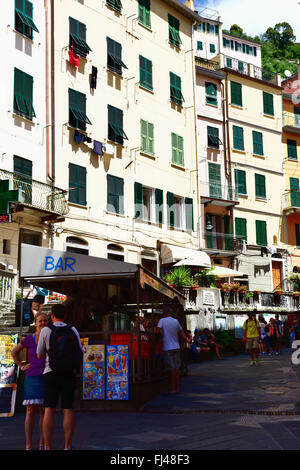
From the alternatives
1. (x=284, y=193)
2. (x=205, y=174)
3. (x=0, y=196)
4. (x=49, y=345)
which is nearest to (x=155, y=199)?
(x=205, y=174)

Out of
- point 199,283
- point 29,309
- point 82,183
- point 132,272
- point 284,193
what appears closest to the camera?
point 132,272

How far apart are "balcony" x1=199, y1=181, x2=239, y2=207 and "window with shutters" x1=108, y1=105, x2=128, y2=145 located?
8097mm

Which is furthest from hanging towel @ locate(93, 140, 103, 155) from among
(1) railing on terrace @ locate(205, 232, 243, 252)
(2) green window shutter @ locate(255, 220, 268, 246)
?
(2) green window shutter @ locate(255, 220, 268, 246)

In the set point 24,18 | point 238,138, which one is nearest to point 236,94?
point 238,138

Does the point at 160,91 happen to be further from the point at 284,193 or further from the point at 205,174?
the point at 284,193

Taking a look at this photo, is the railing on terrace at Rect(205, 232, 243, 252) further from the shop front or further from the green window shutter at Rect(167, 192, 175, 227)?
the shop front

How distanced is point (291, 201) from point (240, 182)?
432 cm

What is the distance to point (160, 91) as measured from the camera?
33.1 meters

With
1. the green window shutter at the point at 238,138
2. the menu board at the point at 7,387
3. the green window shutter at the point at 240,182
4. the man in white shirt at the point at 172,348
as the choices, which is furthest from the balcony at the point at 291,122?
the menu board at the point at 7,387

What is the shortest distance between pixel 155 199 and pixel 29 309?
1418cm

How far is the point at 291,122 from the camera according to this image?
43.8 meters

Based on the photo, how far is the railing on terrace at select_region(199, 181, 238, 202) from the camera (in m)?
36.8

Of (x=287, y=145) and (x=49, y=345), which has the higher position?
(x=287, y=145)

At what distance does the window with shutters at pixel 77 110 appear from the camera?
27266 mm
